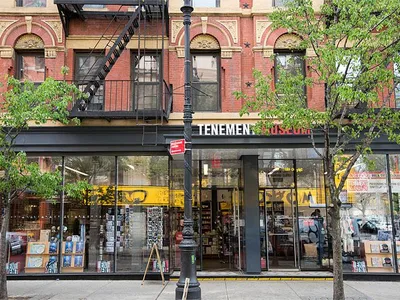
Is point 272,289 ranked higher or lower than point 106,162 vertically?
lower

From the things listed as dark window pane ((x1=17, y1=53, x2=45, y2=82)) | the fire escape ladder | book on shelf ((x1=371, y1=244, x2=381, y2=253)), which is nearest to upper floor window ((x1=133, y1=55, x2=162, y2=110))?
the fire escape ladder

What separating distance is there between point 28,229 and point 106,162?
3205 mm

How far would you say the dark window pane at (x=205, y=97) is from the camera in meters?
13.8

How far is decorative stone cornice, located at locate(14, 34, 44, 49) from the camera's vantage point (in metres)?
13.7

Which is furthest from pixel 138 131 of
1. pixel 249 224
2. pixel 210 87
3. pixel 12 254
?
pixel 12 254

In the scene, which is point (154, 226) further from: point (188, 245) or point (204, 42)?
point (204, 42)

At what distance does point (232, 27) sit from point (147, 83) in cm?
333

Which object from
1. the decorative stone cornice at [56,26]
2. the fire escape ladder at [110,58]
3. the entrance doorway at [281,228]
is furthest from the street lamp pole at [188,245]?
the decorative stone cornice at [56,26]

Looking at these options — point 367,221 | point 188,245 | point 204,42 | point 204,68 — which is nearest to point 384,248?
point 367,221

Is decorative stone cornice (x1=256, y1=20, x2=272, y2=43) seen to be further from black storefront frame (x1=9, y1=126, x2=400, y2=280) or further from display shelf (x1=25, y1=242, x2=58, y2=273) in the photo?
display shelf (x1=25, y1=242, x2=58, y2=273)

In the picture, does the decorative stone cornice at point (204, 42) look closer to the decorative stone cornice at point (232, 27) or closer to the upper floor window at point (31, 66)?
the decorative stone cornice at point (232, 27)

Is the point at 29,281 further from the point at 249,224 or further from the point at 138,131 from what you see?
the point at 249,224

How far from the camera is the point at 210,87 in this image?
14.0 metres

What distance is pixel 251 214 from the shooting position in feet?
43.7
